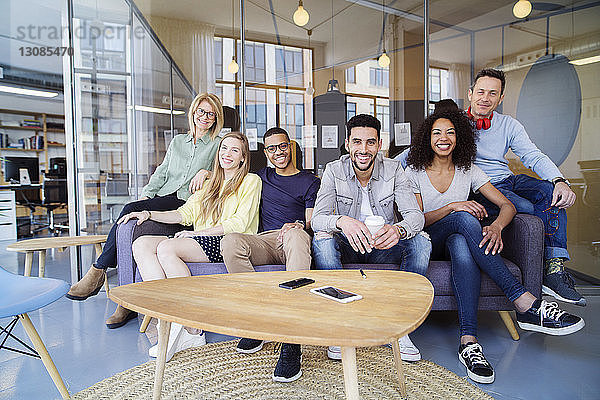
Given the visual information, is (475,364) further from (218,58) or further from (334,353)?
(218,58)

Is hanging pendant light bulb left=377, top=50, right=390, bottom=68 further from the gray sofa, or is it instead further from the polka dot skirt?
the polka dot skirt

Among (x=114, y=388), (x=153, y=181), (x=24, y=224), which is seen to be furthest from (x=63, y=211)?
(x=114, y=388)

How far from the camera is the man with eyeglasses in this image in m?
2.01

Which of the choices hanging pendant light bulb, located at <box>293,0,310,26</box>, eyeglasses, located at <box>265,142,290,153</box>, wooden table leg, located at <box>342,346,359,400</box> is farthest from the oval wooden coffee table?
hanging pendant light bulb, located at <box>293,0,310,26</box>

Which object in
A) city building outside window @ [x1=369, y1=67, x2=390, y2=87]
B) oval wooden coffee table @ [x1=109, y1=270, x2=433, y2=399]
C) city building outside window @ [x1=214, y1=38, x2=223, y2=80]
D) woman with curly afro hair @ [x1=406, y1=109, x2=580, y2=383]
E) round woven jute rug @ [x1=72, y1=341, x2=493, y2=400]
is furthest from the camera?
city building outside window @ [x1=369, y1=67, x2=390, y2=87]

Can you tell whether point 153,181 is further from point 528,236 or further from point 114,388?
point 528,236

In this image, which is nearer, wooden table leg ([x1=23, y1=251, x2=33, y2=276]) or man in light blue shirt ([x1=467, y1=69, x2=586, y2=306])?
man in light blue shirt ([x1=467, y1=69, x2=586, y2=306])

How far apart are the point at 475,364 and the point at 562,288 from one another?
2.17 ft

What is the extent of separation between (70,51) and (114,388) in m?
2.83

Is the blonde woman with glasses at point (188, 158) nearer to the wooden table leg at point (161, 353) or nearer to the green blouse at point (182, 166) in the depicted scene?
the green blouse at point (182, 166)

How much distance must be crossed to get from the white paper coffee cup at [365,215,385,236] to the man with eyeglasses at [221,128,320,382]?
344 mm

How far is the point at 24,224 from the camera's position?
730 cm

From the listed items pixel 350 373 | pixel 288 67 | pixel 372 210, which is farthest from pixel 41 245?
pixel 288 67

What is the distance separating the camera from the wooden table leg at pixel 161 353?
140 centimetres
